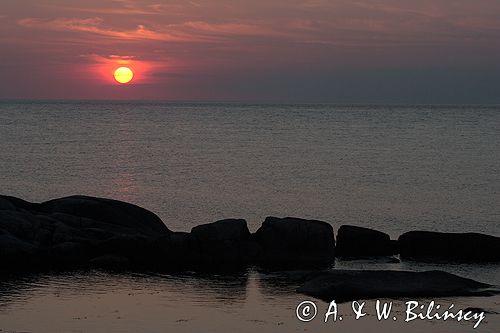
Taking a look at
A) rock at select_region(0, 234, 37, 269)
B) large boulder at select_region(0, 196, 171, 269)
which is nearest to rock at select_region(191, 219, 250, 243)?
large boulder at select_region(0, 196, 171, 269)

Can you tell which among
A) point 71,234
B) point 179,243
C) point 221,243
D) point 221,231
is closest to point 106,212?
point 71,234

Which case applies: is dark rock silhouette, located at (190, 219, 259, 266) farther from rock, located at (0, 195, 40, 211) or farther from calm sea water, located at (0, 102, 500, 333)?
rock, located at (0, 195, 40, 211)

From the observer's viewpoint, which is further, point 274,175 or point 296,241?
point 274,175

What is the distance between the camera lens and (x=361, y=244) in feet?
112

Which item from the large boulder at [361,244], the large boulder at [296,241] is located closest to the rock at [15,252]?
the large boulder at [296,241]

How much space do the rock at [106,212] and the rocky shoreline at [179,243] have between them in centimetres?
3

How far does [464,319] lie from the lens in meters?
24.1

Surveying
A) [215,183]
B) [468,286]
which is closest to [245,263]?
[468,286]

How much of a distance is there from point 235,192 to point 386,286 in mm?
27632

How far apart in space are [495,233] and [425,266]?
31.1ft

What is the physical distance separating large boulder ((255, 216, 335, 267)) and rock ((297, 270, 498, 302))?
16.7 ft

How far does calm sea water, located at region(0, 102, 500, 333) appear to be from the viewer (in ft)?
80.2

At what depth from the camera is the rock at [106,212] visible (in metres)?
34.6

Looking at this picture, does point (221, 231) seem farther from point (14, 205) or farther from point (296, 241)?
point (14, 205)
